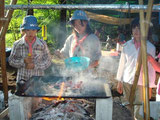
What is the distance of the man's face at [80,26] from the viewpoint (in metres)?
4.05

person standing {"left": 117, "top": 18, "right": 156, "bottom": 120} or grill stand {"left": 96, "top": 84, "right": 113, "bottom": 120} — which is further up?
person standing {"left": 117, "top": 18, "right": 156, "bottom": 120}

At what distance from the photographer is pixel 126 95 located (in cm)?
394

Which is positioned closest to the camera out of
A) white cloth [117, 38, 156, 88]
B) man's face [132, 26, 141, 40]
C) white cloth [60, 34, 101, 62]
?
man's face [132, 26, 141, 40]

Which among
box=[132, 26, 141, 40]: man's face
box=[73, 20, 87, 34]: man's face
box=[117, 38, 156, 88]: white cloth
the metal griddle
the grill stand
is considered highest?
box=[73, 20, 87, 34]: man's face

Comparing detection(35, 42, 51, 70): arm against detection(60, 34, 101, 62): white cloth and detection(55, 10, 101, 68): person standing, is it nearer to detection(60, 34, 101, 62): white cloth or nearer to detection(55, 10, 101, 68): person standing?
detection(55, 10, 101, 68): person standing

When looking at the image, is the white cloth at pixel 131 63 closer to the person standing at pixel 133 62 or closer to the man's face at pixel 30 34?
the person standing at pixel 133 62

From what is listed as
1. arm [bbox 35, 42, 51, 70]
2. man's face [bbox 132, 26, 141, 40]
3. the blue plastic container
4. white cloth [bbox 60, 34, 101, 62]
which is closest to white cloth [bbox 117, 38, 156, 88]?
man's face [bbox 132, 26, 141, 40]

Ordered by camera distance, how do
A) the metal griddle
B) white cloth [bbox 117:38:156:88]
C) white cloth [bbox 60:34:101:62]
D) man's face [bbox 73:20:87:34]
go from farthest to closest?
white cloth [bbox 60:34:101:62] < man's face [bbox 73:20:87:34] < white cloth [bbox 117:38:156:88] < the metal griddle

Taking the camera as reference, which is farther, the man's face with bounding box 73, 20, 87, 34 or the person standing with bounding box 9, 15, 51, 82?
the man's face with bounding box 73, 20, 87, 34

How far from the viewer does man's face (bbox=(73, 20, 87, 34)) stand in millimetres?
4051

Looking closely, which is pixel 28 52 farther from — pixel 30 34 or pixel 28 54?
pixel 30 34

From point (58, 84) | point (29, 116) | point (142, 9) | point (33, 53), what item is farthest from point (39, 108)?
point (142, 9)

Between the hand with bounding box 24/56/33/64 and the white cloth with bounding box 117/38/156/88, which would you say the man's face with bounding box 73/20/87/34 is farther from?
the hand with bounding box 24/56/33/64

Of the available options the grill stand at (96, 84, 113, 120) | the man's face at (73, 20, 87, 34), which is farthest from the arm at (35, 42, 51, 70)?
the grill stand at (96, 84, 113, 120)
